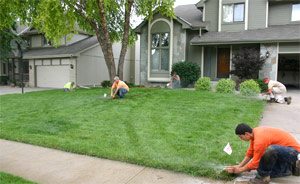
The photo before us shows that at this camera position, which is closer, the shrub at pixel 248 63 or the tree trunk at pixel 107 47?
the shrub at pixel 248 63

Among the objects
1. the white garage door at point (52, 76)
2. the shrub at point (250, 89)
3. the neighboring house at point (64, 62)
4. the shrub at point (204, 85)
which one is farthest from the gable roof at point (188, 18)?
the white garage door at point (52, 76)

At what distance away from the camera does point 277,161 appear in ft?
11.9

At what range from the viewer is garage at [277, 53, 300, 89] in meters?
20.1

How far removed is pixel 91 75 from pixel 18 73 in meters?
9.73

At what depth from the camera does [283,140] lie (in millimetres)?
3619

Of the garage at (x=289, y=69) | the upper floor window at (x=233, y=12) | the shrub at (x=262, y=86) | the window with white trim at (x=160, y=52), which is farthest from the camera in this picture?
the garage at (x=289, y=69)

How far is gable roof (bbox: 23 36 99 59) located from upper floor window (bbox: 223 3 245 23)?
11356mm

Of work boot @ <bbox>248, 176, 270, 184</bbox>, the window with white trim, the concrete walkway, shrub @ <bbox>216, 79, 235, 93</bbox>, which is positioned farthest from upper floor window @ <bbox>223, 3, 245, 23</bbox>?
work boot @ <bbox>248, 176, 270, 184</bbox>

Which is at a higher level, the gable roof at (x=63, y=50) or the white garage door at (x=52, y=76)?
the gable roof at (x=63, y=50)

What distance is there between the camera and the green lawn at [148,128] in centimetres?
467

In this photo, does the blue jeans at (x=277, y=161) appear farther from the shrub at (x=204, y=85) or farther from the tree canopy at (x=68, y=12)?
the tree canopy at (x=68, y=12)

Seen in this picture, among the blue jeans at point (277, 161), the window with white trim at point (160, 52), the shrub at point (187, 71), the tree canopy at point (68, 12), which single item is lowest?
the blue jeans at point (277, 161)

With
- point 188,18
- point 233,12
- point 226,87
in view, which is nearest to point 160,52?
point 188,18

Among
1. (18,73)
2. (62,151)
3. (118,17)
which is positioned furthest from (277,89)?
(18,73)
